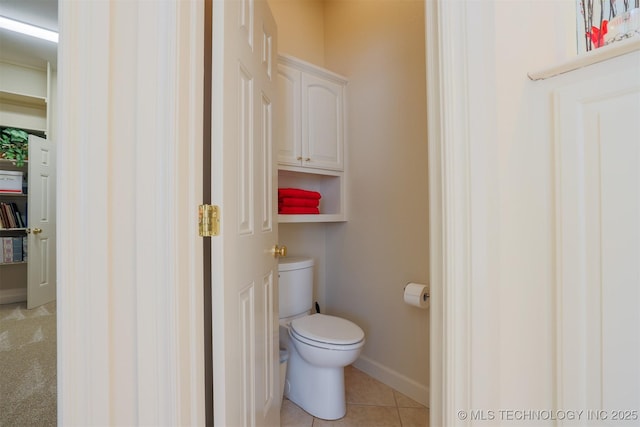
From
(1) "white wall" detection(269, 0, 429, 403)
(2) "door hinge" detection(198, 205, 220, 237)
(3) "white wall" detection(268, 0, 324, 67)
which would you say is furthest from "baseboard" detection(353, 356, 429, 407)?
(3) "white wall" detection(268, 0, 324, 67)

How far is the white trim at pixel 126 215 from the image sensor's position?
0.62m

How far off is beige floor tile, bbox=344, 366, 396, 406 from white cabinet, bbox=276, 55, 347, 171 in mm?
1452

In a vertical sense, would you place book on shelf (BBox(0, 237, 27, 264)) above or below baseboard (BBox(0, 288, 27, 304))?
above

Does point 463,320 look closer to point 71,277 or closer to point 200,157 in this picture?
point 200,157

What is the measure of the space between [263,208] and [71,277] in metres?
0.66

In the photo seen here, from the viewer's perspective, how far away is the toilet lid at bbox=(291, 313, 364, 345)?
1.45 meters

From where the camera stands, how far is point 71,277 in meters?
0.61

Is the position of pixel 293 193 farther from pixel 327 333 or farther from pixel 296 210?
pixel 327 333

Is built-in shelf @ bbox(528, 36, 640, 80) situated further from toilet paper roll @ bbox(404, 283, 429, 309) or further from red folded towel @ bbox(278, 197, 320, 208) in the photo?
red folded towel @ bbox(278, 197, 320, 208)

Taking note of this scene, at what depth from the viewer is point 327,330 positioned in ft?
5.08

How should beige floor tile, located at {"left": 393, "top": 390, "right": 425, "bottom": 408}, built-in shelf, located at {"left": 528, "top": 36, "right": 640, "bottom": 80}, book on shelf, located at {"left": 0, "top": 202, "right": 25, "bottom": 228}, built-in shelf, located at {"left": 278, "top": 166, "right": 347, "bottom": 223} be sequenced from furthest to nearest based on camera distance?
1. built-in shelf, located at {"left": 278, "top": 166, "right": 347, "bottom": 223}
2. beige floor tile, located at {"left": 393, "top": 390, "right": 425, "bottom": 408}
3. book on shelf, located at {"left": 0, "top": 202, "right": 25, "bottom": 228}
4. built-in shelf, located at {"left": 528, "top": 36, "right": 640, "bottom": 80}

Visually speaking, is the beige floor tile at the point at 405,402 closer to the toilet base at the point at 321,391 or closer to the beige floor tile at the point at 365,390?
the beige floor tile at the point at 365,390

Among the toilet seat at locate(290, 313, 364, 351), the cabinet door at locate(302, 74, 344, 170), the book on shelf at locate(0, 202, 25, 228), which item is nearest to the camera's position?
the book on shelf at locate(0, 202, 25, 228)

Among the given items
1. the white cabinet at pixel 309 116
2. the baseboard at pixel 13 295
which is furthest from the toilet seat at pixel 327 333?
the baseboard at pixel 13 295
